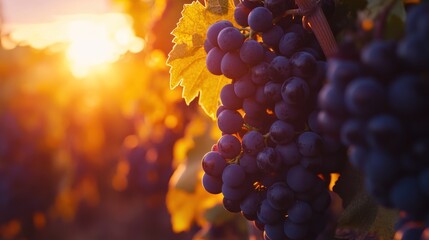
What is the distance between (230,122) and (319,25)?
328 mm

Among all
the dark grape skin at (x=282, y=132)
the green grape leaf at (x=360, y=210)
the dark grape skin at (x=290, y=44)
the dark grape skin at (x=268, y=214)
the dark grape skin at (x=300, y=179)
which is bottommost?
the green grape leaf at (x=360, y=210)

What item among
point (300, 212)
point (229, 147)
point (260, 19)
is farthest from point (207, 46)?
point (300, 212)

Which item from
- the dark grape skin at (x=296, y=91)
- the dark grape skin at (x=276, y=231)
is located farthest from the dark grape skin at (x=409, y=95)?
the dark grape skin at (x=276, y=231)

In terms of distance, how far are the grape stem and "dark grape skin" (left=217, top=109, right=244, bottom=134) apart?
281mm

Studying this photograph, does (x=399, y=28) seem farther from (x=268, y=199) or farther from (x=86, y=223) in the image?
(x=86, y=223)

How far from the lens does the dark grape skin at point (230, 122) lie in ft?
4.25

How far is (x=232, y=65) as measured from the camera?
4.06 ft

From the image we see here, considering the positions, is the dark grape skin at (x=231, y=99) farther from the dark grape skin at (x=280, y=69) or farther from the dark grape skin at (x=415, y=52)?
the dark grape skin at (x=415, y=52)

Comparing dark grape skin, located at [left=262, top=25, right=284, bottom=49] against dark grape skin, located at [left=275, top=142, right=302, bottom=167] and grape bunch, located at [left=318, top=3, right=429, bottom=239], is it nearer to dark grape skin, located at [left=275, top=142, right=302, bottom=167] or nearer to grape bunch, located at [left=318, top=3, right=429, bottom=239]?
dark grape skin, located at [left=275, top=142, right=302, bottom=167]

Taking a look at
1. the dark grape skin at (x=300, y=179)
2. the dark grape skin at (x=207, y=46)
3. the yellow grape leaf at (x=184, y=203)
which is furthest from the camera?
the yellow grape leaf at (x=184, y=203)

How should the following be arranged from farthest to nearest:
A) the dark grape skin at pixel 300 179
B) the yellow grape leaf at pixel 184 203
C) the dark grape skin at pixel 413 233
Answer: the yellow grape leaf at pixel 184 203 < the dark grape skin at pixel 300 179 < the dark grape skin at pixel 413 233

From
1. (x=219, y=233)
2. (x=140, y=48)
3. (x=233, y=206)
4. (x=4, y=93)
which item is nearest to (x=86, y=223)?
(x=4, y=93)

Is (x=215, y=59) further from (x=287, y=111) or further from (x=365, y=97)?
(x=365, y=97)

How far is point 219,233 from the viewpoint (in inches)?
127
